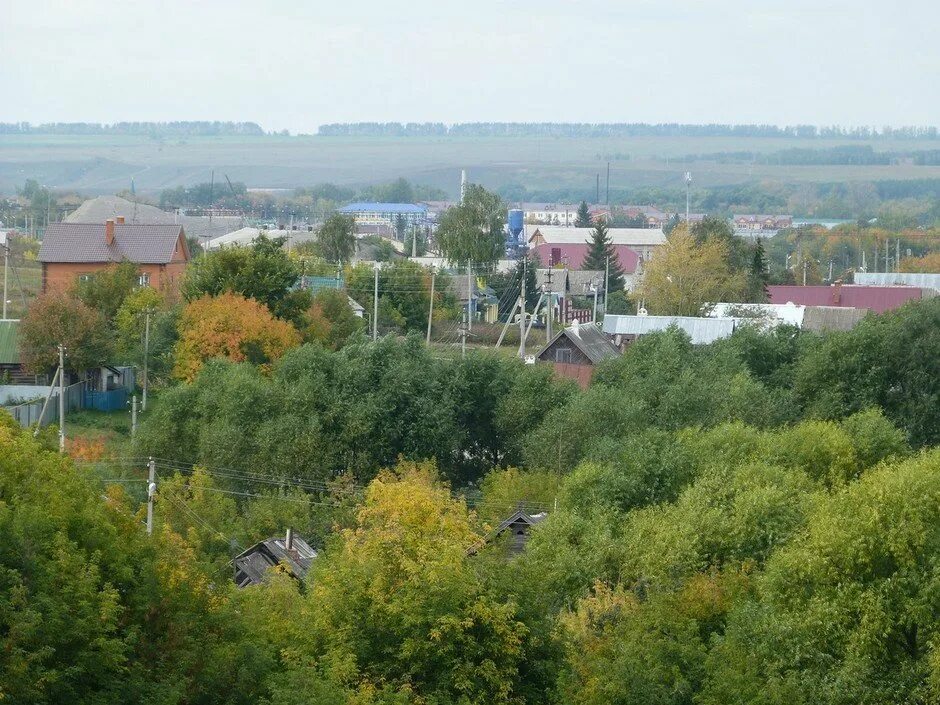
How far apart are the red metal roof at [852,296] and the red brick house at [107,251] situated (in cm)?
1943

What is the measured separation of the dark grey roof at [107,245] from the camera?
48250 mm

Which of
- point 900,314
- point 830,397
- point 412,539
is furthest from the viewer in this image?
point 900,314

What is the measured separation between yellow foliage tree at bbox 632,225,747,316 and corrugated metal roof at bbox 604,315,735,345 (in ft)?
27.0

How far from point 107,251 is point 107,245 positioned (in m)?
0.28

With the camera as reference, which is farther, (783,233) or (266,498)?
(783,233)

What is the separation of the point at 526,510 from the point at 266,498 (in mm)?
3828

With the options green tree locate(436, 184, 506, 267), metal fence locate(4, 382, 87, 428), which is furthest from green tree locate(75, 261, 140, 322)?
green tree locate(436, 184, 506, 267)

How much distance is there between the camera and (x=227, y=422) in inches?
998

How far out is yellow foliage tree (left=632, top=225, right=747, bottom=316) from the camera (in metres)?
52.1

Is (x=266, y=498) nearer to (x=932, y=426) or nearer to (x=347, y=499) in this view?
(x=347, y=499)

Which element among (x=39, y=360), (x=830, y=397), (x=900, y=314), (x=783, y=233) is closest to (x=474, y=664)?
(x=830, y=397)

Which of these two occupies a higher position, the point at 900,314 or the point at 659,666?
the point at 900,314

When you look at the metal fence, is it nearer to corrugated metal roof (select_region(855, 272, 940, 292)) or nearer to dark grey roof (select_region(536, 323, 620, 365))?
dark grey roof (select_region(536, 323, 620, 365))

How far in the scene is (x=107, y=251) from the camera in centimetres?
4838
